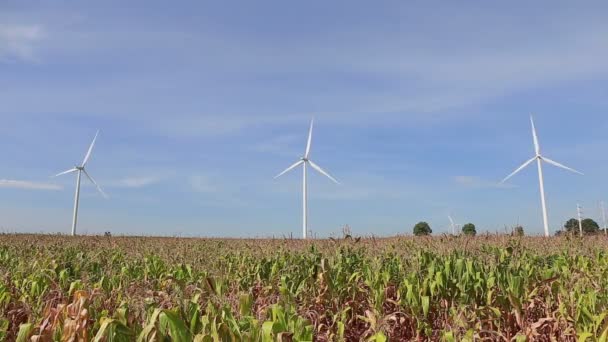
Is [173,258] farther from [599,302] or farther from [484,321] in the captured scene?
[599,302]

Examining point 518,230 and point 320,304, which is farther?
point 518,230

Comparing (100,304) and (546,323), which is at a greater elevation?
(100,304)

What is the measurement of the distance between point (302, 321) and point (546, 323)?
5089 mm

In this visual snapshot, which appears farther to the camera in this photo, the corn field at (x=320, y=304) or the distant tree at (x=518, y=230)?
the distant tree at (x=518, y=230)

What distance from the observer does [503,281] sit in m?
9.56

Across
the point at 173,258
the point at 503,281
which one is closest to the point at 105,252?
the point at 173,258

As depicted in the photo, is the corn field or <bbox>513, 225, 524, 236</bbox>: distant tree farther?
<bbox>513, 225, 524, 236</bbox>: distant tree

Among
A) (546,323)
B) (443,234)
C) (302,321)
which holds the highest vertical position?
(443,234)

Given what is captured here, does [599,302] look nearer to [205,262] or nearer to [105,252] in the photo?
[205,262]

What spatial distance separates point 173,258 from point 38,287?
5.93 meters

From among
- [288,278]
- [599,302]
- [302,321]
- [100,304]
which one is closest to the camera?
[302,321]

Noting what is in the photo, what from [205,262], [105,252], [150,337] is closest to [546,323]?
[150,337]

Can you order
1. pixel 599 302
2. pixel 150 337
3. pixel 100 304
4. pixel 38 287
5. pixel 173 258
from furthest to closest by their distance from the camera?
pixel 173 258, pixel 38 287, pixel 599 302, pixel 100 304, pixel 150 337

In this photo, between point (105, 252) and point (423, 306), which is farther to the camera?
point (105, 252)
